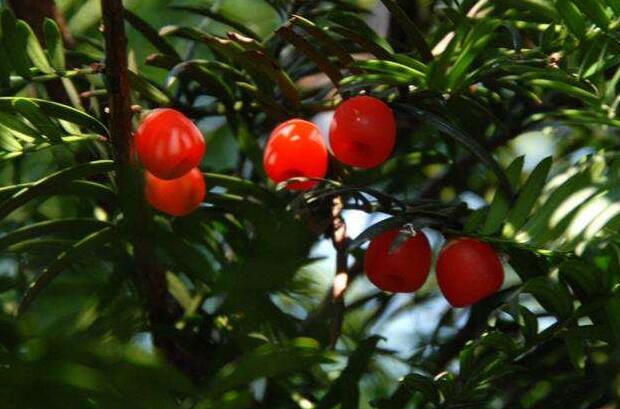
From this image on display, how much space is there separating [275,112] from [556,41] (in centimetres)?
21

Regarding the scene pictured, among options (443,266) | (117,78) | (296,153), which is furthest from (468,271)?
(117,78)

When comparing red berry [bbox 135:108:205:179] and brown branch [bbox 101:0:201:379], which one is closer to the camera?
brown branch [bbox 101:0:201:379]

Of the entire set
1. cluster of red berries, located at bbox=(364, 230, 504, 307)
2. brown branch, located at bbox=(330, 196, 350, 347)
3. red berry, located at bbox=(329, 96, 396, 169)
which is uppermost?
red berry, located at bbox=(329, 96, 396, 169)

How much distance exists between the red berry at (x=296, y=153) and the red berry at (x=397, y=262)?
62 millimetres

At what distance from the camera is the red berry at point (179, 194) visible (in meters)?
0.71

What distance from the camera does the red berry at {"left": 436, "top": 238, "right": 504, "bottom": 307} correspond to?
72cm

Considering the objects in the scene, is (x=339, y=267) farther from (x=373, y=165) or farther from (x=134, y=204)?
(x=134, y=204)

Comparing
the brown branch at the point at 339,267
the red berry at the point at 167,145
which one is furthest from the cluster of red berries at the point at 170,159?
the brown branch at the point at 339,267

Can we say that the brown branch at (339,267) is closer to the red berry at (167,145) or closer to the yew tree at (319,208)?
the yew tree at (319,208)

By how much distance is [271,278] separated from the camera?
0.52m

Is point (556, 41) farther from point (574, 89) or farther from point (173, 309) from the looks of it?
point (173, 309)

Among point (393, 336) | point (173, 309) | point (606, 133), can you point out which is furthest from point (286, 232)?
point (606, 133)

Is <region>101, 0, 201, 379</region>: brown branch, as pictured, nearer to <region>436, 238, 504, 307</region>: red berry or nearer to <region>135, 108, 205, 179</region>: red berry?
<region>135, 108, 205, 179</region>: red berry

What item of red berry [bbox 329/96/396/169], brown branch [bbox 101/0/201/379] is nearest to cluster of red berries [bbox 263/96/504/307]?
red berry [bbox 329/96/396/169]
